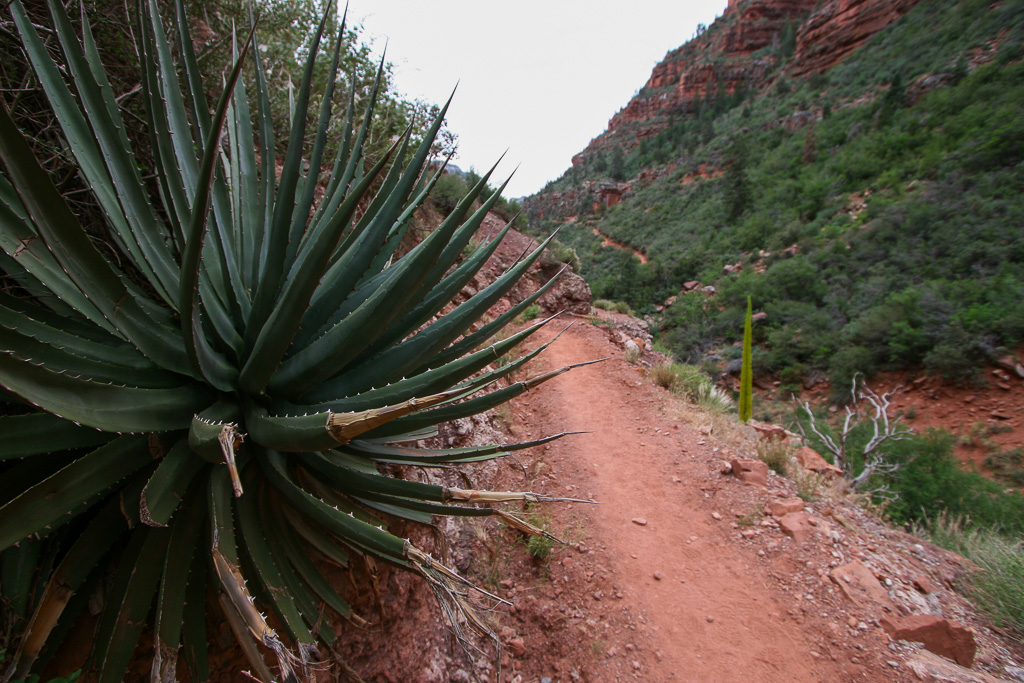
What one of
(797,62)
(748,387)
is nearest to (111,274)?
(748,387)

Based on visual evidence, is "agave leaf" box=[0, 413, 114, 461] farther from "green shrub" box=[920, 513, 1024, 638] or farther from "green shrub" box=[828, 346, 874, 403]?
"green shrub" box=[828, 346, 874, 403]

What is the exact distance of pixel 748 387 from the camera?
27.8ft

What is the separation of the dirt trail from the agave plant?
93.7 inches

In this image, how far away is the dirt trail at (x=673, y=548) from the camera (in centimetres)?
286

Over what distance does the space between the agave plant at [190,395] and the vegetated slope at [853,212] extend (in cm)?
1720

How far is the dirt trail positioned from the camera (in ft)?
9.39

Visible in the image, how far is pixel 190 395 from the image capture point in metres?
1.26

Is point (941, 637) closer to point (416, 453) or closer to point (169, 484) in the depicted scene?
point (416, 453)

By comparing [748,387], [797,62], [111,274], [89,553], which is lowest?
[748,387]

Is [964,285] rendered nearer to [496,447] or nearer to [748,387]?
[748,387]

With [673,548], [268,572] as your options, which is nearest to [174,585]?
[268,572]

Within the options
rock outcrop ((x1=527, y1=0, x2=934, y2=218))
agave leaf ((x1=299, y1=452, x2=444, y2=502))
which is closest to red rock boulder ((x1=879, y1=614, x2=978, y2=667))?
agave leaf ((x1=299, y1=452, x2=444, y2=502))

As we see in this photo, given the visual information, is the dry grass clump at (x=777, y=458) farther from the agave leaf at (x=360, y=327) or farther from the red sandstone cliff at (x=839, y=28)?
the red sandstone cliff at (x=839, y=28)

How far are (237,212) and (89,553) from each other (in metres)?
1.30
